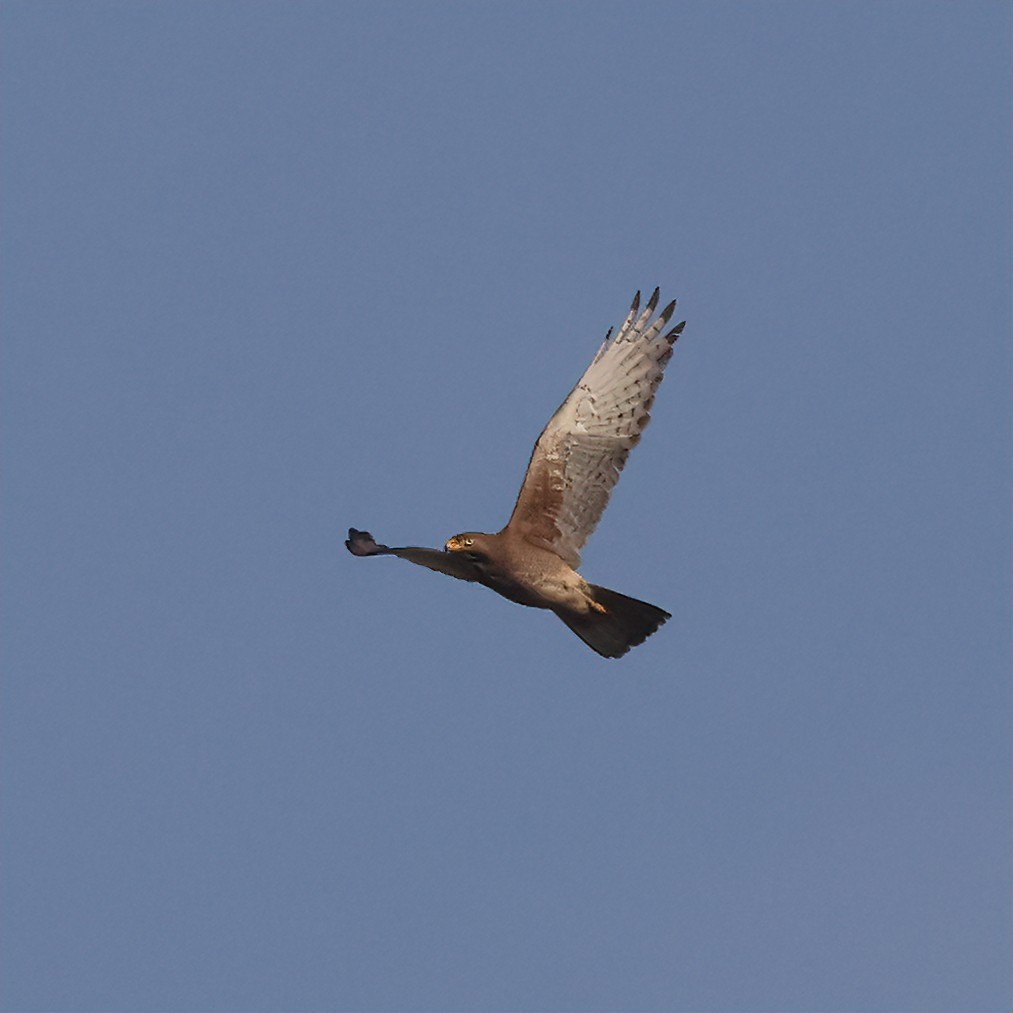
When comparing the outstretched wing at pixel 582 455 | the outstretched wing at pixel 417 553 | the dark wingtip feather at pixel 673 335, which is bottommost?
the outstretched wing at pixel 417 553

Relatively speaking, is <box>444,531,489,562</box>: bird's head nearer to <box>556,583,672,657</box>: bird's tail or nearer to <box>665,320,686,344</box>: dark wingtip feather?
<box>556,583,672,657</box>: bird's tail

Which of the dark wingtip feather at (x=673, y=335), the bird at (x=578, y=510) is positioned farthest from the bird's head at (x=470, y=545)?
the dark wingtip feather at (x=673, y=335)

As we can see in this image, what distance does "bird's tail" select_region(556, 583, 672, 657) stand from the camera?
10.5 metres

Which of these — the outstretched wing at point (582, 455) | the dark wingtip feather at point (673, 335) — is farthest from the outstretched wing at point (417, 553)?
the dark wingtip feather at point (673, 335)

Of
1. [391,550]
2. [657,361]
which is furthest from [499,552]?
[657,361]

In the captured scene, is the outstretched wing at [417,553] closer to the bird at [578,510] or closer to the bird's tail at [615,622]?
the bird at [578,510]

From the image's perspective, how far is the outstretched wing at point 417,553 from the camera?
10451mm

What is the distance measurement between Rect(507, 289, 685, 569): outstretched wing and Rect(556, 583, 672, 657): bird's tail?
393 mm

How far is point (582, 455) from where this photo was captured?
1087 centimetres

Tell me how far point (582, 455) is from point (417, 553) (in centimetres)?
145

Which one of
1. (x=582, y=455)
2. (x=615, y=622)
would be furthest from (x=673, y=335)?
(x=615, y=622)

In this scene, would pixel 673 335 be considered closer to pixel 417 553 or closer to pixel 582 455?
pixel 582 455

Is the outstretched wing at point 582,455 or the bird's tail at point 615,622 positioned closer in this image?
the bird's tail at point 615,622

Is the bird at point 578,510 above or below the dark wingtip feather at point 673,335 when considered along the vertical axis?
below
